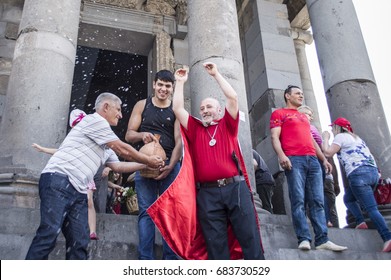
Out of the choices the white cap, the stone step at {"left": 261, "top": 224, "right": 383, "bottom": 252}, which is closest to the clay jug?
the white cap

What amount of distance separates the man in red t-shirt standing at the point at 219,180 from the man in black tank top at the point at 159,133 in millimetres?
411

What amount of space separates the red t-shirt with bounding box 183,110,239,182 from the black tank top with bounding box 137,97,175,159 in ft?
1.50

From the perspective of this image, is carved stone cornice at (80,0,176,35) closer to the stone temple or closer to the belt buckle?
the stone temple

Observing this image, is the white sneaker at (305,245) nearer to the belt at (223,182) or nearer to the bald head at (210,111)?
the belt at (223,182)

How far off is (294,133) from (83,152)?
3.01m

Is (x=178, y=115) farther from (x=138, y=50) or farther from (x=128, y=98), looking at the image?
(x=128, y=98)

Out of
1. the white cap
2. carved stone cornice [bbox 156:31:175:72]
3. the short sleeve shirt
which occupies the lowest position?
the short sleeve shirt

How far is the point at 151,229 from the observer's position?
14.5ft

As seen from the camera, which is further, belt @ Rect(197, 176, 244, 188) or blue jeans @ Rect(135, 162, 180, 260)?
blue jeans @ Rect(135, 162, 180, 260)

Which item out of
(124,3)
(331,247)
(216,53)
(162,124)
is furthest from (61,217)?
(124,3)

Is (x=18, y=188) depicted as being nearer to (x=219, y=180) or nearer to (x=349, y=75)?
(x=219, y=180)

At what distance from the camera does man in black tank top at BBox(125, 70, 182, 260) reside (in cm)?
465

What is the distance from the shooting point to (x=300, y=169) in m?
5.54

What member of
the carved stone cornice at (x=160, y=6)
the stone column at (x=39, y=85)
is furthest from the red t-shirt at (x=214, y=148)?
the carved stone cornice at (x=160, y=6)
